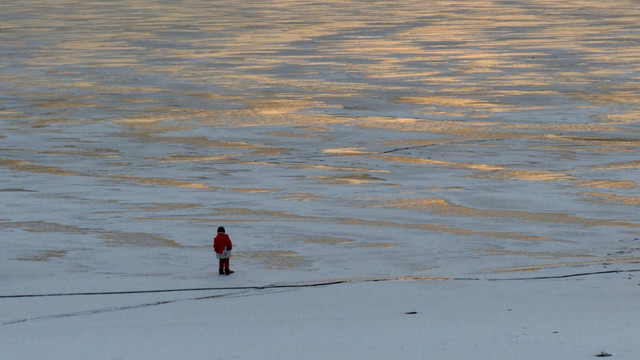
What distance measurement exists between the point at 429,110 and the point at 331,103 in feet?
6.52

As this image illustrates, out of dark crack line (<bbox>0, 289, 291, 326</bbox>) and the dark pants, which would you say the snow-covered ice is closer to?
dark crack line (<bbox>0, 289, 291, 326</bbox>)

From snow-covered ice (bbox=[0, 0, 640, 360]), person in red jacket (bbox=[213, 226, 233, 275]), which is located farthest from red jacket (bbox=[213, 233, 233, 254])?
snow-covered ice (bbox=[0, 0, 640, 360])

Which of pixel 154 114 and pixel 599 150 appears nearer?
pixel 599 150

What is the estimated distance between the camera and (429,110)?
22.2m

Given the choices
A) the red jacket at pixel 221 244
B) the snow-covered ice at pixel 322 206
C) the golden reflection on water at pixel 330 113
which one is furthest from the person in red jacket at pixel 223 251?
the golden reflection on water at pixel 330 113

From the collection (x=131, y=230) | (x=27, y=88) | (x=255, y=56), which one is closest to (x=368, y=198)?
(x=131, y=230)

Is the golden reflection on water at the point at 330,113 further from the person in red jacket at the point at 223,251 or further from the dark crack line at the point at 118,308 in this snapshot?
the dark crack line at the point at 118,308

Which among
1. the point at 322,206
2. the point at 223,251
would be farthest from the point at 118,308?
the point at 322,206

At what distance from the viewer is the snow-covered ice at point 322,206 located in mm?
8867

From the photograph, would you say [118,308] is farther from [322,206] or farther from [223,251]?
[322,206]

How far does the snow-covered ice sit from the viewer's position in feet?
29.1

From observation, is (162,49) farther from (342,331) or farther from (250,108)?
(342,331)

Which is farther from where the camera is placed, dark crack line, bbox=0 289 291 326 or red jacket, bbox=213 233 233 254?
red jacket, bbox=213 233 233 254

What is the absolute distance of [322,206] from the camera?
13.7m
